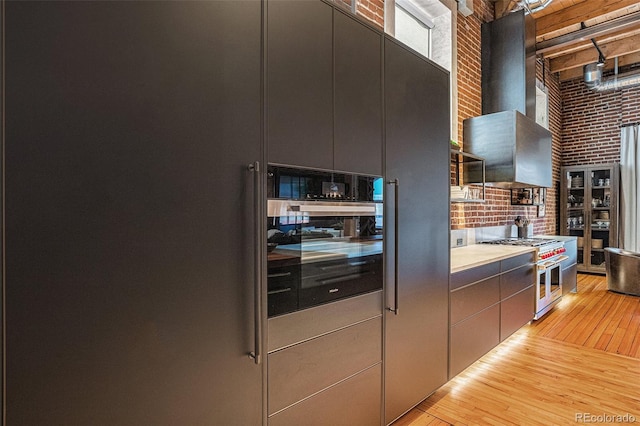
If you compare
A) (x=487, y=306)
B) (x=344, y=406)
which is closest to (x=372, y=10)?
(x=487, y=306)

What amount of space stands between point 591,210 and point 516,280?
4634 millimetres

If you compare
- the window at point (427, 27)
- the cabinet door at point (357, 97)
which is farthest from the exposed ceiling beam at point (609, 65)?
the cabinet door at point (357, 97)

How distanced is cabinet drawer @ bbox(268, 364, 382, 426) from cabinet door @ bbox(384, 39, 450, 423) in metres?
0.12

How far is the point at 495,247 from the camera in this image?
385cm

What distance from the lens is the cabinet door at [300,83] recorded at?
1.42 meters

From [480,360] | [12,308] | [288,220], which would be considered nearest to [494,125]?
[480,360]

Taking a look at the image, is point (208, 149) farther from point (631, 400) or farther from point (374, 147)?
point (631, 400)

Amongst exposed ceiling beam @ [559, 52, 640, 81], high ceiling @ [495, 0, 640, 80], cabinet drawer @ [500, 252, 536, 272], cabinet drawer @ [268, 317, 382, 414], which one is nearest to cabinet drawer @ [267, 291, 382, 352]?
cabinet drawer @ [268, 317, 382, 414]

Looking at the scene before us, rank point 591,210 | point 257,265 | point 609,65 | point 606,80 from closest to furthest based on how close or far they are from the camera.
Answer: point 257,265 → point 606,80 → point 609,65 → point 591,210

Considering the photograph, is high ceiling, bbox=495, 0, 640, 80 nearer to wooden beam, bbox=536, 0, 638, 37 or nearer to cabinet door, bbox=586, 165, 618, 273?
wooden beam, bbox=536, 0, 638, 37

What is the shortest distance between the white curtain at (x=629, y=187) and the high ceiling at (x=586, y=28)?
4.52ft

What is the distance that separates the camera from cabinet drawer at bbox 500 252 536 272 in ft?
10.7

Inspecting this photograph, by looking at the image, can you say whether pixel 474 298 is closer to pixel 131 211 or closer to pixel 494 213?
pixel 494 213

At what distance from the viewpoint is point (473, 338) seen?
279 cm
